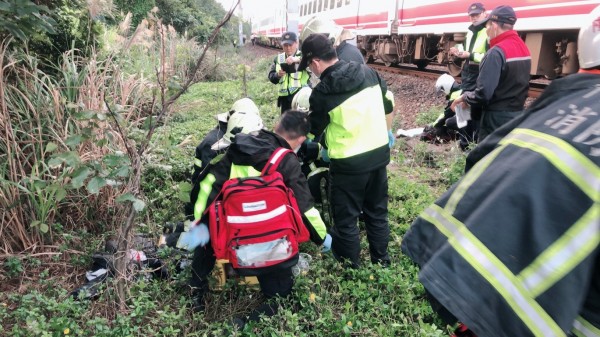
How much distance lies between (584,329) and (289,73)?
15.4 feet

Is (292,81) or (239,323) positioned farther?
(292,81)

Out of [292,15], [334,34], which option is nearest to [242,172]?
[334,34]

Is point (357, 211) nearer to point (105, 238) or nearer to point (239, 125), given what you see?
point (239, 125)

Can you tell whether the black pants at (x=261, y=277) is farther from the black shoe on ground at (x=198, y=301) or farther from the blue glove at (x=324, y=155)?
the blue glove at (x=324, y=155)

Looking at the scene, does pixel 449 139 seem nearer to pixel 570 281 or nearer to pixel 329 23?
pixel 329 23

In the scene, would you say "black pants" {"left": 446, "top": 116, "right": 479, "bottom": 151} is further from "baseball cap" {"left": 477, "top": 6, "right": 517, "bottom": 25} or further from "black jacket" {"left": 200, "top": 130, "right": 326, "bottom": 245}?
"black jacket" {"left": 200, "top": 130, "right": 326, "bottom": 245}

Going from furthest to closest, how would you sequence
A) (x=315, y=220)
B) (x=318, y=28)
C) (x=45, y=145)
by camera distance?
(x=318, y=28), (x=45, y=145), (x=315, y=220)

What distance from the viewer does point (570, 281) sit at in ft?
2.34

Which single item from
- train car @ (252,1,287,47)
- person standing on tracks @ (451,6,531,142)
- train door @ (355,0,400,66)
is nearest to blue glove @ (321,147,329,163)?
person standing on tracks @ (451,6,531,142)

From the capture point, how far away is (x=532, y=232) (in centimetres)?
74

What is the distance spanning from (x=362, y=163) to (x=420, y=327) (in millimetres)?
1051

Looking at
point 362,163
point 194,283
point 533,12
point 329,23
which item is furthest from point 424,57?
point 194,283

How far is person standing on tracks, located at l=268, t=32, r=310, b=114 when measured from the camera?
5.17 metres

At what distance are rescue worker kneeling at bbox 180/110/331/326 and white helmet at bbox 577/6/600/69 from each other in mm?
1635
